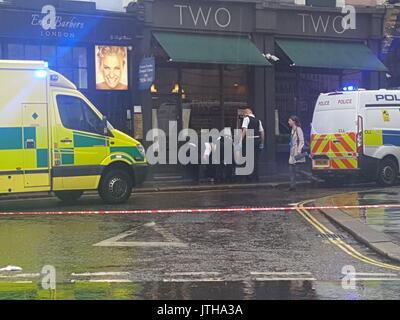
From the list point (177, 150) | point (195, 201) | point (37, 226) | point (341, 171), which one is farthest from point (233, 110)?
point (37, 226)

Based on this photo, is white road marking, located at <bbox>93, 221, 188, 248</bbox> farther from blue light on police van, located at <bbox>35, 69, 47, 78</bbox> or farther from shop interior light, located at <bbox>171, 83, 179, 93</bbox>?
shop interior light, located at <bbox>171, 83, 179, 93</bbox>

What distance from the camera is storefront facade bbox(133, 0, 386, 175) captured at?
17375 mm

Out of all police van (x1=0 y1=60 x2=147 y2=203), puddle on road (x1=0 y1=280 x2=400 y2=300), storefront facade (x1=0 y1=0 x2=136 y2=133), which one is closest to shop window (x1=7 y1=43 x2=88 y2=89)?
storefront facade (x1=0 y1=0 x2=136 y2=133)

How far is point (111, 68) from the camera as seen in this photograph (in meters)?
16.9

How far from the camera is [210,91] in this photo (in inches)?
727

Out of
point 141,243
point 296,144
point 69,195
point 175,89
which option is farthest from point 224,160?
point 141,243

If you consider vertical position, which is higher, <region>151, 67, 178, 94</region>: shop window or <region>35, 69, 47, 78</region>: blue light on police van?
<region>151, 67, 178, 94</region>: shop window

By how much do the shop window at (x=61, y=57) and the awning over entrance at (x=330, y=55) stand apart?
6.52 m

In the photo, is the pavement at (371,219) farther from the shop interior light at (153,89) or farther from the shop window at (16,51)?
Answer: the shop window at (16,51)

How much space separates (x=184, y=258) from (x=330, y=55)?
1389 centimetres

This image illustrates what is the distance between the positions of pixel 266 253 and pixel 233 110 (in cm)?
1179

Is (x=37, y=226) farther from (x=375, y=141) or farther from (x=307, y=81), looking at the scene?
(x=307, y=81)

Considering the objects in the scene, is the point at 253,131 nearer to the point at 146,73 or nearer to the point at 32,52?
the point at 146,73

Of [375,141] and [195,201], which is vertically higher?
Result: [375,141]
